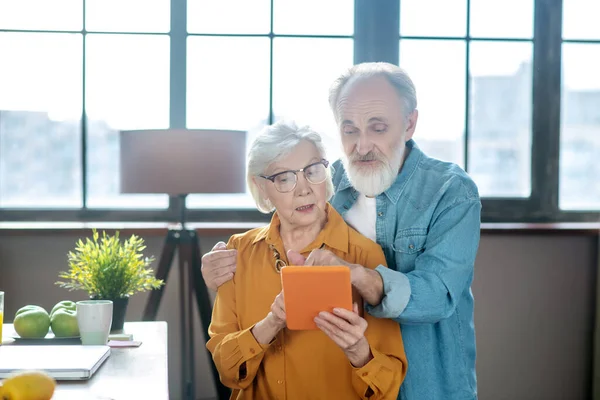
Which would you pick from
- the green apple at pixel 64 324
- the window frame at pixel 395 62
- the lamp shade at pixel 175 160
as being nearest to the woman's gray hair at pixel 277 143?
the green apple at pixel 64 324

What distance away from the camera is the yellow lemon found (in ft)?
4.13

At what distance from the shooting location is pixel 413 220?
6.77ft

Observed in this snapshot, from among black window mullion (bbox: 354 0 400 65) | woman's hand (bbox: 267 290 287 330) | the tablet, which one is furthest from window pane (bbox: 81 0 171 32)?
the tablet

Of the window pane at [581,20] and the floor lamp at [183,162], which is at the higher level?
the window pane at [581,20]

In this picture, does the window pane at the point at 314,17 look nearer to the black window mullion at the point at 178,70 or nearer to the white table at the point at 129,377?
the black window mullion at the point at 178,70

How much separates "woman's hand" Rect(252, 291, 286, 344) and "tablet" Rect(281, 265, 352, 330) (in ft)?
0.28

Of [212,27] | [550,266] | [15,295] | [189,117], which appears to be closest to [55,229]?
A: [15,295]

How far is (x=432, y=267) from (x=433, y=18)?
2294 mm

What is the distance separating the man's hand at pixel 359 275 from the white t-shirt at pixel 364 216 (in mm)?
332

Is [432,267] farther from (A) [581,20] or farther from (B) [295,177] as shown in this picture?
(A) [581,20]

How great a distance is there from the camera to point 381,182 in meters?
Result: 2.12

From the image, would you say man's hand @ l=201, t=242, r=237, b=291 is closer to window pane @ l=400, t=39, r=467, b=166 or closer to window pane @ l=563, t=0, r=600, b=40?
window pane @ l=400, t=39, r=467, b=166

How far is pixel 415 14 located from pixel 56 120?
6.30ft

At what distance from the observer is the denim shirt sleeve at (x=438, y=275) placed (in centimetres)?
186
